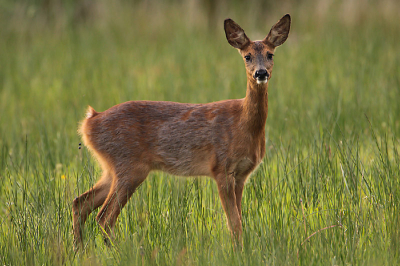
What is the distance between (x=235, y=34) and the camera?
4.41m

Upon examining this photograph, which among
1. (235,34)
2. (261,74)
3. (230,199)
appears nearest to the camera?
Result: (261,74)

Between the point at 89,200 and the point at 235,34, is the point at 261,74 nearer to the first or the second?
the point at 235,34

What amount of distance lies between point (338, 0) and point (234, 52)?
357cm

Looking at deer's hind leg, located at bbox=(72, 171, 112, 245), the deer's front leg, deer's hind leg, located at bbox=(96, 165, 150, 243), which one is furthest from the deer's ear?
deer's hind leg, located at bbox=(72, 171, 112, 245)

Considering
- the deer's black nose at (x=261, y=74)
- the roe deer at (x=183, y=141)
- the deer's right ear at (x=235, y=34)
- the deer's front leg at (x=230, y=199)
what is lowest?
the deer's front leg at (x=230, y=199)

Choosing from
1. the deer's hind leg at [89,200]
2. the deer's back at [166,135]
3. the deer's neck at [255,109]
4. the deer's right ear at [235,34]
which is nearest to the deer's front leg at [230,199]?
the deer's back at [166,135]

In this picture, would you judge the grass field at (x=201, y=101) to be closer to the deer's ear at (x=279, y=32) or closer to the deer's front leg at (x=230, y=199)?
the deer's front leg at (x=230, y=199)

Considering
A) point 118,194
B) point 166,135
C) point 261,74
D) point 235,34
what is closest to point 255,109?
point 261,74

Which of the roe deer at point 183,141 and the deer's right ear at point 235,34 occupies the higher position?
the deer's right ear at point 235,34

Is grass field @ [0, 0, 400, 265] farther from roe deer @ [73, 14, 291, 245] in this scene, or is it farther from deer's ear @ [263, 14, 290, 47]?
deer's ear @ [263, 14, 290, 47]

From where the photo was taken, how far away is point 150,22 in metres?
12.7

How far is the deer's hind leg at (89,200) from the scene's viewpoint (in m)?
4.34

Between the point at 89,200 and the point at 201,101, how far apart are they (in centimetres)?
365

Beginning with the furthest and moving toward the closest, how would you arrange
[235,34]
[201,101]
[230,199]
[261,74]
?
1. [201,101]
2. [235,34]
3. [230,199]
4. [261,74]
